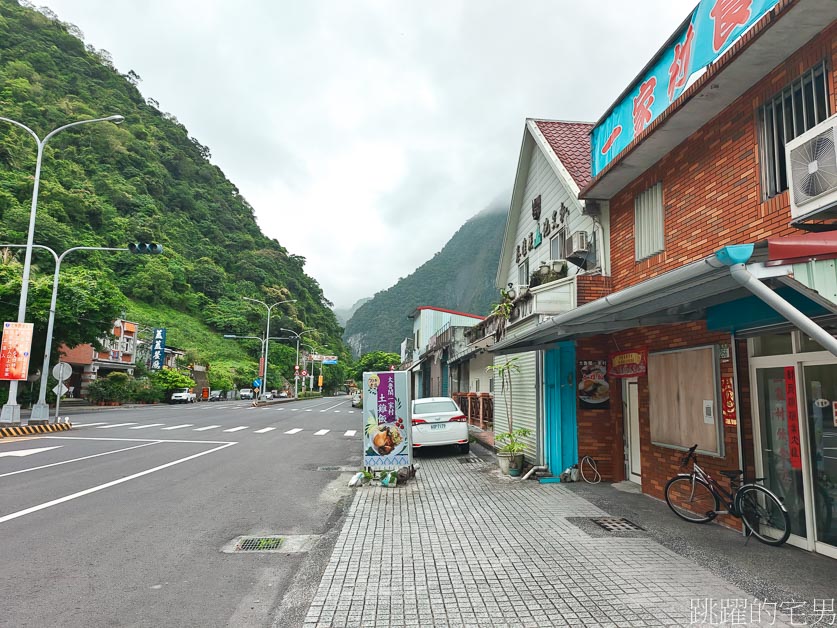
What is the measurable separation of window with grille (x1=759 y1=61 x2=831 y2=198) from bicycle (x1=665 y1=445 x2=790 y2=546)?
3458mm

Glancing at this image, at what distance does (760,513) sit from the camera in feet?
19.3

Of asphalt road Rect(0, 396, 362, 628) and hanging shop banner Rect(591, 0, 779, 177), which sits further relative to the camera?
hanging shop banner Rect(591, 0, 779, 177)

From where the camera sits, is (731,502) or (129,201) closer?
(731,502)

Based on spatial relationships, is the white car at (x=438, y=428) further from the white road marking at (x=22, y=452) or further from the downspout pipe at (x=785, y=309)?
the downspout pipe at (x=785, y=309)

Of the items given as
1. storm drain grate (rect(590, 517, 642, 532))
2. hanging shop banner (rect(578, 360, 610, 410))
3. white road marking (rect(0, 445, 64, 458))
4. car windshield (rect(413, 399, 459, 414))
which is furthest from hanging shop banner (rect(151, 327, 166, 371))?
storm drain grate (rect(590, 517, 642, 532))

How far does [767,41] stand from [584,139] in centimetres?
853

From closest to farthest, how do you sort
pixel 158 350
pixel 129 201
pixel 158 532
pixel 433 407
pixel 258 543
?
pixel 258 543 → pixel 158 532 → pixel 433 407 → pixel 158 350 → pixel 129 201

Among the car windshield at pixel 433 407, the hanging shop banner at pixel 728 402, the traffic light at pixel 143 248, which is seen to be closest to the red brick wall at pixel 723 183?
the hanging shop banner at pixel 728 402

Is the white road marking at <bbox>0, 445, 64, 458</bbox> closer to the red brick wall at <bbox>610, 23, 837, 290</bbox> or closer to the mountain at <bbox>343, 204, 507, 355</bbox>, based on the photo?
the red brick wall at <bbox>610, 23, 837, 290</bbox>

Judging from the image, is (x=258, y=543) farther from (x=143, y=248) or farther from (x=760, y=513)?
(x=143, y=248)

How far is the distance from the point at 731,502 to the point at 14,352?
76.8ft

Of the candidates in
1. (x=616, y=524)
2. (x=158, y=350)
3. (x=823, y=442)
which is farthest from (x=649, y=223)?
(x=158, y=350)

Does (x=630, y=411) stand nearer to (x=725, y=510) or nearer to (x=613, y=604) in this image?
(x=725, y=510)

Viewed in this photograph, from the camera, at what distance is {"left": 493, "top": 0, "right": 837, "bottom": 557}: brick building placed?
4.47 m
